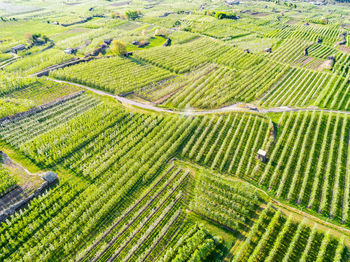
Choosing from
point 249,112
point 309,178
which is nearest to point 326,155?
point 309,178

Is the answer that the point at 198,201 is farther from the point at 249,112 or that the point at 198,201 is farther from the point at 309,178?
the point at 249,112

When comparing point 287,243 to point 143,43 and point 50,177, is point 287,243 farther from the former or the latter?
point 143,43

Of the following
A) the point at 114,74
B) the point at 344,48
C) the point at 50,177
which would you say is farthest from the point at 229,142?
the point at 344,48

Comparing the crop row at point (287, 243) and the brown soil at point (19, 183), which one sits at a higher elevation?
the brown soil at point (19, 183)

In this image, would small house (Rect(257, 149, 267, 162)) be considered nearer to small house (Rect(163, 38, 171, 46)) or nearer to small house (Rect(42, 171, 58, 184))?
small house (Rect(42, 171, 58, 184))

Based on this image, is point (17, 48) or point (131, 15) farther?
point (131, 15)

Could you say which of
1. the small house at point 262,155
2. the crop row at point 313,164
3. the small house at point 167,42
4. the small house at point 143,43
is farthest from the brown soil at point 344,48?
the small house at point 143,43

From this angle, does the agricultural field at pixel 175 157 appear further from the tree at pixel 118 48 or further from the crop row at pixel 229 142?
the tree at pixel 118 48

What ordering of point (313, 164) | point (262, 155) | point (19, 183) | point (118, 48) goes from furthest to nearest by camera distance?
1. point (118, 48)
2. point (262, 155)
3. point (313, 164)
4. point (19, 183)

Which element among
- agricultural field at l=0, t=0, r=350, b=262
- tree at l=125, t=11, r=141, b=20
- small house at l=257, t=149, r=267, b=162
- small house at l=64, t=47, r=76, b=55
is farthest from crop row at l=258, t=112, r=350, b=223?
tree at l=125, t=11, r=141, b=20
